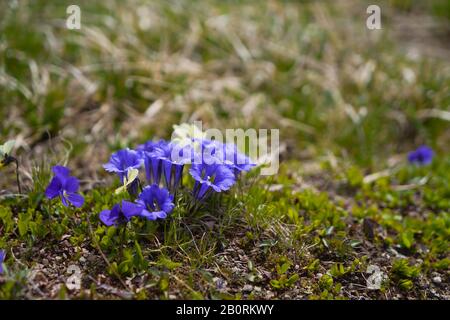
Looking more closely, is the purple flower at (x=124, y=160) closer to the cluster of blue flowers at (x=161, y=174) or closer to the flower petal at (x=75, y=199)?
the cluster of blue flowers at (x=161, y=174)

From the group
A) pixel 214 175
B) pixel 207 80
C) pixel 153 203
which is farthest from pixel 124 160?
pixel 207 80

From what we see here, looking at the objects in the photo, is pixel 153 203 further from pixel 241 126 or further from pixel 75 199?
pixel 241 126

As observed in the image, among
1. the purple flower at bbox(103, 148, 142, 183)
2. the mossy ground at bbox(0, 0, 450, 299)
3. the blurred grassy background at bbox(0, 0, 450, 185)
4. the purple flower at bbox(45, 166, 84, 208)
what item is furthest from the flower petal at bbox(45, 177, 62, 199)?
the blurred grassy background at bbox(0, 0, 450, 185)

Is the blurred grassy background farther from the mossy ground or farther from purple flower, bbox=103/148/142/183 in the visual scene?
purple flower, bbox=103/148/142/183

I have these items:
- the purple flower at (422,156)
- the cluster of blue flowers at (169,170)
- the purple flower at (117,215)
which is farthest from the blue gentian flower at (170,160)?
the purple flower at (422,156)
